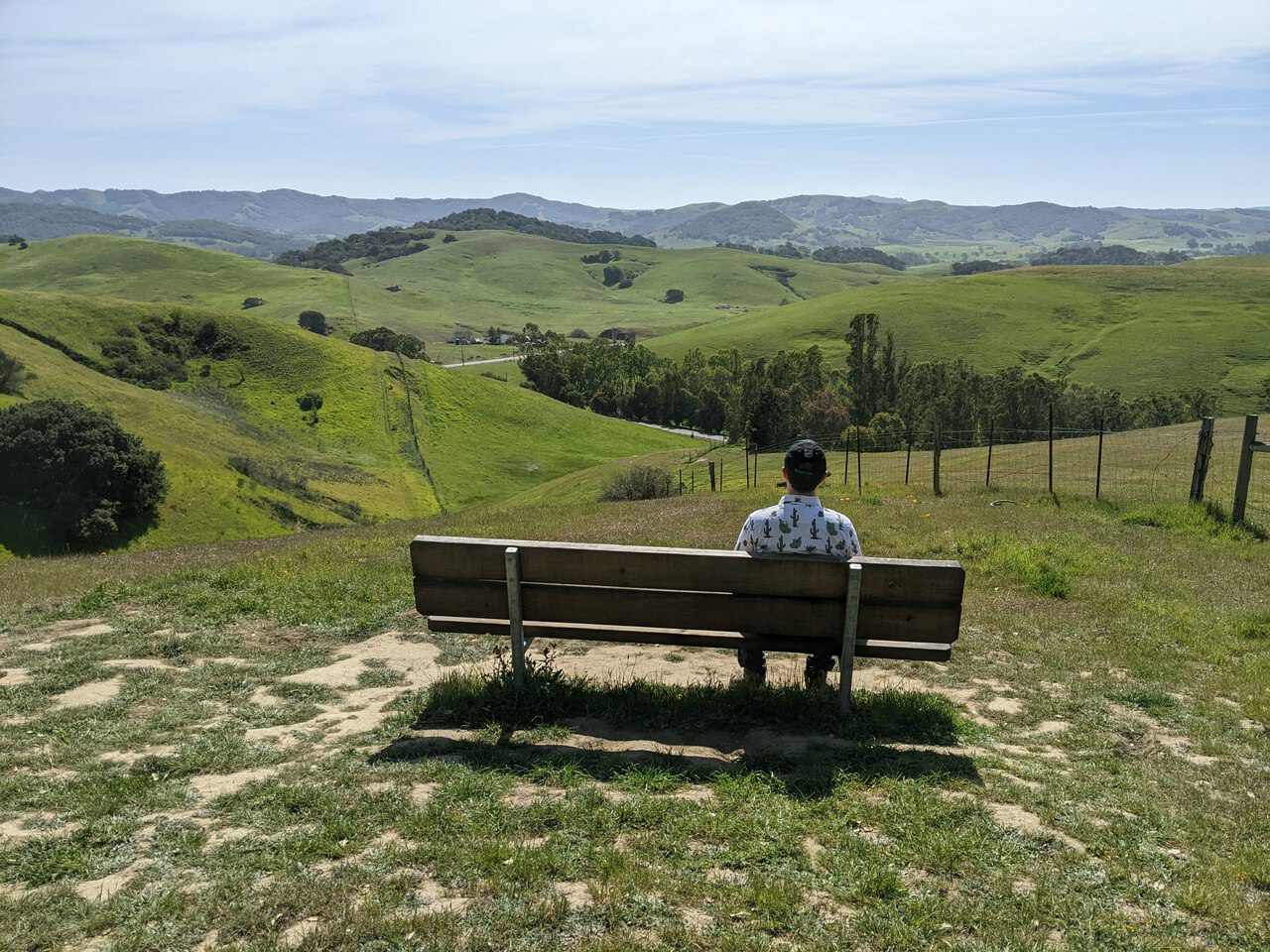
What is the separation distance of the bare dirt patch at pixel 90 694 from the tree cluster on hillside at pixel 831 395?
8952 centimetres

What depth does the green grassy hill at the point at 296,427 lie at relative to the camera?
74.9 meters

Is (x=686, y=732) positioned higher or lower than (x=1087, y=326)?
higher

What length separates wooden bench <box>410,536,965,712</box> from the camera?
7.38 metres

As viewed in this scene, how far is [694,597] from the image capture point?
755 cm

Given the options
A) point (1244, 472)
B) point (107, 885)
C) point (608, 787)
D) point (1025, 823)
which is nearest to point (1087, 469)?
point (1244, 472)

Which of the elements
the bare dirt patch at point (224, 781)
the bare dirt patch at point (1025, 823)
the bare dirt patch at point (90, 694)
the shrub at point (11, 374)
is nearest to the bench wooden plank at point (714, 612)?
the bare dirt patch at point (1025, 823)

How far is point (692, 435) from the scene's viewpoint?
146000 millimetres

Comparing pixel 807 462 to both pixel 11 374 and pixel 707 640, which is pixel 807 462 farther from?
pixel 11 374

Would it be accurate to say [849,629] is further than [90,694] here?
No

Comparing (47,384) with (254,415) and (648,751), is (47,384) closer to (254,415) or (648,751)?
(254,415)

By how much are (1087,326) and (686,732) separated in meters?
181

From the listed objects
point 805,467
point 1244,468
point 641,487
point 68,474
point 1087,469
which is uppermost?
point 805,467

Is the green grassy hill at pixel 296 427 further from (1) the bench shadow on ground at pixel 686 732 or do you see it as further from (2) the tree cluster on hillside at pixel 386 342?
(1) the bench shadow on ground at pixel 686 732

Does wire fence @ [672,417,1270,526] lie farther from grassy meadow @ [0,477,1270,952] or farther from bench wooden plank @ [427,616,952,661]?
bench wooden plank @ [427,616,952,661]
